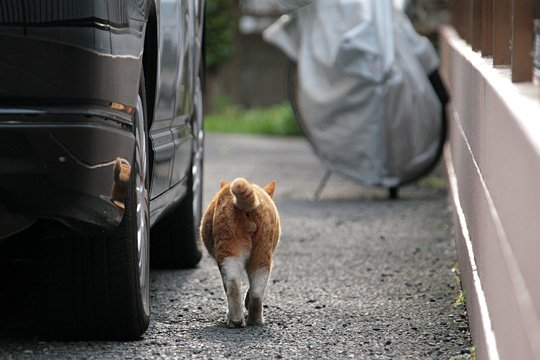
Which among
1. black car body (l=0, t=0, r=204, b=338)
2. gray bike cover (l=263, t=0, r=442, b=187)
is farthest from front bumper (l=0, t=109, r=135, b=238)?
gray bike cover (l=263, t=0, r=442, b=187)

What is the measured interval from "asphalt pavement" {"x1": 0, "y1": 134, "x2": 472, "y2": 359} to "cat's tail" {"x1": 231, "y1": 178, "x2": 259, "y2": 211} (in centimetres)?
50

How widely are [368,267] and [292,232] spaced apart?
4.79 ft

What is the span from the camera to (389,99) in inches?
368

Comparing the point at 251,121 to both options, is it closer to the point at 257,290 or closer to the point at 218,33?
the point at 218,33

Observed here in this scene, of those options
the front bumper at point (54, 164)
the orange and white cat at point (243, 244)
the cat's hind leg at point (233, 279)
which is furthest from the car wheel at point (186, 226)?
the front bumper at point (54, 164)

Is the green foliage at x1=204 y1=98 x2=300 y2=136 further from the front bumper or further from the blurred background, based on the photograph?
the front bumper

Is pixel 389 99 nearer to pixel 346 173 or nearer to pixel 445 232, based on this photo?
pixel 346 173

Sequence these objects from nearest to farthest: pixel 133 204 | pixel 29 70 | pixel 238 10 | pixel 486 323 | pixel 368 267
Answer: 1. pixel 29 70
2. pixel 486 323
3. pixel 133 204
4. pixel 368 267
5. pixel 238 10

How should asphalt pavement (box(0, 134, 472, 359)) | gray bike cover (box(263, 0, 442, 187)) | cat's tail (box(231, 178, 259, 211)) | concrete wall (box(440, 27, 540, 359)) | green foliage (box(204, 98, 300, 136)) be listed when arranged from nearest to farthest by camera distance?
concrete wall (box(440, 27, 540, 359)), asphalt pavement (box(0, 134, 472, 359)), cat's tail (box(231, 178, 259, 211)), gray bike cover (box(263, 0, 442, 187)), green foliage (box(204, 98, 300, 136))

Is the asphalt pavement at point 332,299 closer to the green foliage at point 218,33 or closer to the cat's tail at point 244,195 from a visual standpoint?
the cat's tail at point 244,195

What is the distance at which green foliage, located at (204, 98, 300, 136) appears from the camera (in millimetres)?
16594

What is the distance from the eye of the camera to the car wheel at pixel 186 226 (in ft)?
20.4

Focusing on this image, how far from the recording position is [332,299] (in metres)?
5.66

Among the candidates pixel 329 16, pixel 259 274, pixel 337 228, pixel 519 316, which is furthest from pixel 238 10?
pixel 519 316
